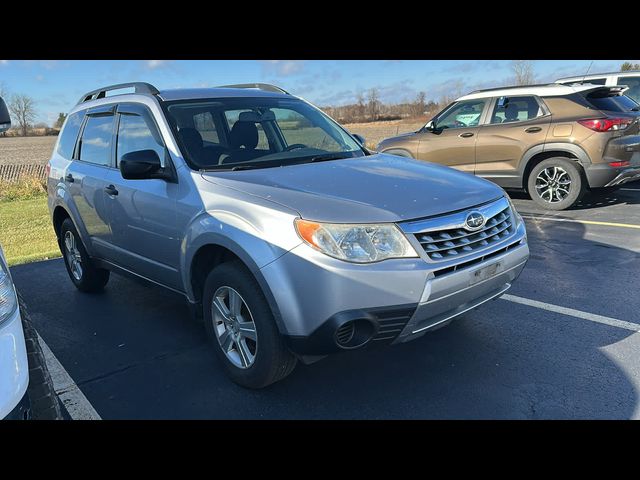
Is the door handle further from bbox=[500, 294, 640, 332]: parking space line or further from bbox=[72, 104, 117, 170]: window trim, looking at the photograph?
bbox=[500, 294, 640, 332]: parking space line

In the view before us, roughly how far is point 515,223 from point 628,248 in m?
3.23

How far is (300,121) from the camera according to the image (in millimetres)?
4383

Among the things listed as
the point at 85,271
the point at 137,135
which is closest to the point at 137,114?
the point at 137,135

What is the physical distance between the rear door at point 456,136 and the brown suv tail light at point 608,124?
1814mm

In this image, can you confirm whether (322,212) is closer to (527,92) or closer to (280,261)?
(280,261)

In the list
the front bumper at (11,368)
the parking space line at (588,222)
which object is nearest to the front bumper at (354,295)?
the front bumper at (11,368)

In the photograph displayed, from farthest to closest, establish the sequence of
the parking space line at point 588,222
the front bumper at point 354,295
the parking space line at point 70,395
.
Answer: the parking space line at point 588,222 → the parking space line at point 70,395 → the front bumper at point 354,295

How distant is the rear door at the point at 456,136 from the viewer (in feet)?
29.3

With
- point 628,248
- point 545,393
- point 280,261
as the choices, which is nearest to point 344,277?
point 280,261

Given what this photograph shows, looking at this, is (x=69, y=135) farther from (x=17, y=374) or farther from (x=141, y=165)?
(x=17, y=374)

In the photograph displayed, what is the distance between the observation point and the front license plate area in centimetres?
289

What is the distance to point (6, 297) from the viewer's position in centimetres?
187

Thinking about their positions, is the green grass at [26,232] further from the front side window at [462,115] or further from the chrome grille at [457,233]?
the front side window at [462,115]

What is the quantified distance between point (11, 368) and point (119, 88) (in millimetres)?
3492
